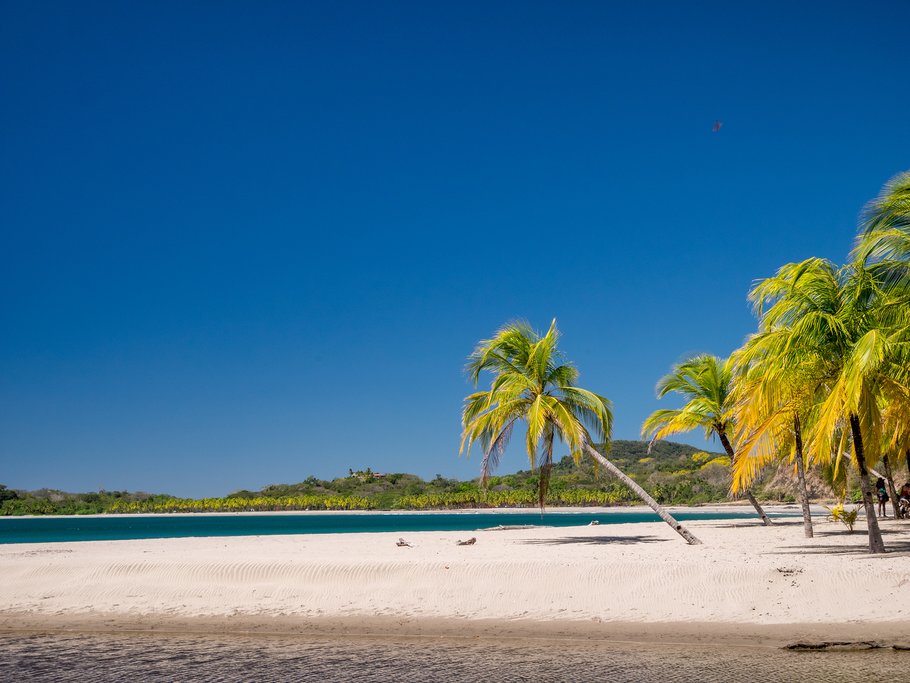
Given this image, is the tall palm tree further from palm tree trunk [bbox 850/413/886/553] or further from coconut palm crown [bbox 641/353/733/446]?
coconut palm crown [bbox 641/353/733/446]

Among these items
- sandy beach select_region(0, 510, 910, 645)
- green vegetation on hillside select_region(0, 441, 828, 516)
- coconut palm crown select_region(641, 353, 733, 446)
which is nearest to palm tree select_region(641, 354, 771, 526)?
coconut palm crown select_region(641, 353, 733, 446)

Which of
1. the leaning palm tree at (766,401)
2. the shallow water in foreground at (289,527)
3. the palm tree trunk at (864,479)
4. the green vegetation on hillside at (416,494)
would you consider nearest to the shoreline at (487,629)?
the palm tree trunk at (864,479)

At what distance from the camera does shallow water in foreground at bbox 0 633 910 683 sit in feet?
28.5

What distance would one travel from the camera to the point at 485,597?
12.5 m

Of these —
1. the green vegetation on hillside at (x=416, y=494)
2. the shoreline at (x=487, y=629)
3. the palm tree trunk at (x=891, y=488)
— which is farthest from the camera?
the green vegetation on hillside at (x=416, y=494)

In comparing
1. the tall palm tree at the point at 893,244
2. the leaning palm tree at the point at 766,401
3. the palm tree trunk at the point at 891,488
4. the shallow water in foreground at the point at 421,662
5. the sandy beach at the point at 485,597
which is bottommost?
the shallow water in foreground at the point at 421,662

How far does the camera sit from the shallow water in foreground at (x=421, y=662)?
28.5ft

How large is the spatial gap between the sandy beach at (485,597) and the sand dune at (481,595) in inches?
1.2

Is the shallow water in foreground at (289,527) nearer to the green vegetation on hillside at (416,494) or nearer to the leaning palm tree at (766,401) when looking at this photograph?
the green vegetation on hillside at (416,494)

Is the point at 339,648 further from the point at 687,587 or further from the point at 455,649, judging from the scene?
the point at 687,587

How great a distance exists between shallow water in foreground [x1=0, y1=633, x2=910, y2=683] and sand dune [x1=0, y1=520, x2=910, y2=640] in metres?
0.89

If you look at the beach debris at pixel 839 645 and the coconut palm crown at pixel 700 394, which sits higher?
the coconut palm crown at pixel 700 394

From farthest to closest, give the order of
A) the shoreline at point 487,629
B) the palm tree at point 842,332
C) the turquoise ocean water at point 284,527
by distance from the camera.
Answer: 1. the turquoise ocean water at point 284,527
2. the palm tree at point 842,332
3. the shoreline at point 487,629

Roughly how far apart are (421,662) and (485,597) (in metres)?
3.11
